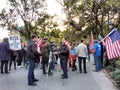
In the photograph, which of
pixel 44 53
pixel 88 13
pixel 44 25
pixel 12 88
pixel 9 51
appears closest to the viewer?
pixel 12 88

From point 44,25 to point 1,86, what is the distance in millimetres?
35047

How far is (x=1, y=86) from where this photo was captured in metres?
13.7

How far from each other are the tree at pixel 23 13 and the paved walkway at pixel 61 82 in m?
28.1

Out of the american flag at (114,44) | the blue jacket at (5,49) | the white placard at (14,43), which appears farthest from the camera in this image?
the white placard at (14,43)

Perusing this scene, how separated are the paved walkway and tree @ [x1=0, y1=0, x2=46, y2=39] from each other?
28075 millimetres

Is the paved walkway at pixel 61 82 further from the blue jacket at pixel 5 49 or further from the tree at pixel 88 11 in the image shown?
the tree at pixel 88 11

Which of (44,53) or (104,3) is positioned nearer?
(44,53)

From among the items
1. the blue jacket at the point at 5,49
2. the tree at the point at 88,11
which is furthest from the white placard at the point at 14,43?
the tree at the point at 88,11

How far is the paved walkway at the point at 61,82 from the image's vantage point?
13.2 m

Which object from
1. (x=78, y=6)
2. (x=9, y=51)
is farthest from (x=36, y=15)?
(x=9, y=51)

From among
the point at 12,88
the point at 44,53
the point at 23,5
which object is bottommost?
the point at 12,88

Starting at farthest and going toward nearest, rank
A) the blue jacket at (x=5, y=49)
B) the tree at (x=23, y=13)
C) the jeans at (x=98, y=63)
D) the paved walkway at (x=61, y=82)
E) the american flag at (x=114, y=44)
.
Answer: the tree at (x=23, y=13), the jeans at (x=98, y=63), the blue jacket at (x=5, y=49), the american flag at (x=114, y=44), the paved walkway at (x=61, y=82)

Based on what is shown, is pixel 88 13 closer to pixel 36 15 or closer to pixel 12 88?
pixel 36 15

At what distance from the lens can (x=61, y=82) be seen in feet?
47.6
